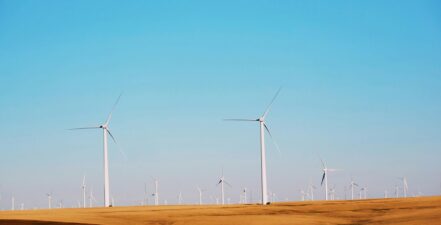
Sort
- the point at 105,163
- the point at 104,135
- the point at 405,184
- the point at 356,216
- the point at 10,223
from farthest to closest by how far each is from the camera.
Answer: the point at 405,184
the point at 104,135
the point at 105,163
the point at 356,216
the point at 10,223

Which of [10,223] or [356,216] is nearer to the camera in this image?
[10,223]

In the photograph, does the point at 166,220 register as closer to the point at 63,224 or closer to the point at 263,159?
the point at 63,224

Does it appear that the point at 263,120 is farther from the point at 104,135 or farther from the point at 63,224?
the point at 63,224

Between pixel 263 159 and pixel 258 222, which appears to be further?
pixel 263 159

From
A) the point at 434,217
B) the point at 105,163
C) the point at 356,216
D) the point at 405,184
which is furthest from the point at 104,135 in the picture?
the point at 405,184

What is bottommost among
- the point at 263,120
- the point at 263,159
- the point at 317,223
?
the point at 317,223

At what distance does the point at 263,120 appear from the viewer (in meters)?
100

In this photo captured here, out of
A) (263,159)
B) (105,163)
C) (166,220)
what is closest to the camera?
(166,220)

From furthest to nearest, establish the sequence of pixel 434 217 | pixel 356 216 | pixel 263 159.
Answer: pixel 263 159
pixel 356 216
pixel 434 217

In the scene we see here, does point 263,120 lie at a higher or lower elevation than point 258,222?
higher

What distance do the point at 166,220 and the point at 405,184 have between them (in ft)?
431

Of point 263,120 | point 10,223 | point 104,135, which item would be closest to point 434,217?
point 10,223

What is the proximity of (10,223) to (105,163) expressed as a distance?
56139mm

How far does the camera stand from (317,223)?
47.8 metres
